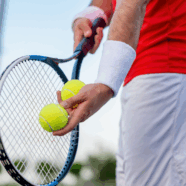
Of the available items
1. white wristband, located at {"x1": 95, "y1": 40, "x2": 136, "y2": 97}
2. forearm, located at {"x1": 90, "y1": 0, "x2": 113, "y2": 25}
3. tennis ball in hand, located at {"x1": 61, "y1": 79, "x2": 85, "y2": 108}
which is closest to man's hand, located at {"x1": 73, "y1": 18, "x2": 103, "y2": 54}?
forearm, located at {"x1": 90, "y1": 0, "x2": 113, "y2": 25}

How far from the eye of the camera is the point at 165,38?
3.93ft

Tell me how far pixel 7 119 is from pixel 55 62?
0.48 m

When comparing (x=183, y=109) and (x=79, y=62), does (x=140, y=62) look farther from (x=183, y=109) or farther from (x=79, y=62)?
(x=79, y=62)

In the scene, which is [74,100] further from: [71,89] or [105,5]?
[105,5]

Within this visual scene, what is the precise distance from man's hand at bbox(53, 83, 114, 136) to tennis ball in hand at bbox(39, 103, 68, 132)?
0.26 meters

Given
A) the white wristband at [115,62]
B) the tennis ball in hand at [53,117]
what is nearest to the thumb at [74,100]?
the white wristband at [115,62]

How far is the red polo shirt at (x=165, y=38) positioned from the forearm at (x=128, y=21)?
24cm

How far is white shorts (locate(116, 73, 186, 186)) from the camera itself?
111cm

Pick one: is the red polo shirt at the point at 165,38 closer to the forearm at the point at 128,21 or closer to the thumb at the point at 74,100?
the forearm at the point at 128,21

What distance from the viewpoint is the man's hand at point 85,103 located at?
0.87m

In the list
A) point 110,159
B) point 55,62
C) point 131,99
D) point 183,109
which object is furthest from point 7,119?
point 110,159

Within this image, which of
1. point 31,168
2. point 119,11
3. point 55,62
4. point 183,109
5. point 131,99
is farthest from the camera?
point 55,62

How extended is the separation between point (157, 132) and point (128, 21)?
496mm

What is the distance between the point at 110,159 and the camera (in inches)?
656
